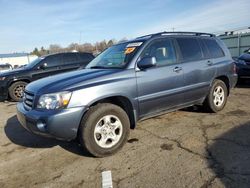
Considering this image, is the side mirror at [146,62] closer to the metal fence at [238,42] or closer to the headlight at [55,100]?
the headlight at [55,100]

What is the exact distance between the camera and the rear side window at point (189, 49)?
5334 millimetres

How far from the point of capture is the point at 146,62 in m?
4.44

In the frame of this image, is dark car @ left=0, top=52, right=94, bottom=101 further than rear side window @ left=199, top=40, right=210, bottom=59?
Yes

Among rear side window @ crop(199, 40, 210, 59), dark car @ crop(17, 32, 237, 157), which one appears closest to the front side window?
dark car @ crop(17, 32, 237, 157)

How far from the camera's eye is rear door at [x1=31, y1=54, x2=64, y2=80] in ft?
33.4

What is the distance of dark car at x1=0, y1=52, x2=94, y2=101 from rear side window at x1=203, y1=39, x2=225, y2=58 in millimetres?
5356

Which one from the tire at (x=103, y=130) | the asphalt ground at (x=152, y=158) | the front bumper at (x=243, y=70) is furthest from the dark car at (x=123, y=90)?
the front bumper at (x=243, y=70)

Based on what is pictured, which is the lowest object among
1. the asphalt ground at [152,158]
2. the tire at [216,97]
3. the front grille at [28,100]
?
the asphalt ground at [152,158]

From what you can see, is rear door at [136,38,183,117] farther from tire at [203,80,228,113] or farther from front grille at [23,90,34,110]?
front grille at [23,90,34,110]

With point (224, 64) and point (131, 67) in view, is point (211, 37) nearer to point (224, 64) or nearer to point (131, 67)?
point (224, 64)

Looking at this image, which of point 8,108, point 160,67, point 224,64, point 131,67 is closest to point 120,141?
point 131,67

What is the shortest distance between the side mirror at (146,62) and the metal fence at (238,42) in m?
16.7

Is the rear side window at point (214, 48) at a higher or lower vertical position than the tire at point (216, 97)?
higher

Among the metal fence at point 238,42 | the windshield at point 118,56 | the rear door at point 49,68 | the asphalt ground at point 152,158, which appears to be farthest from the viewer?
the metal fence at point 238,42
